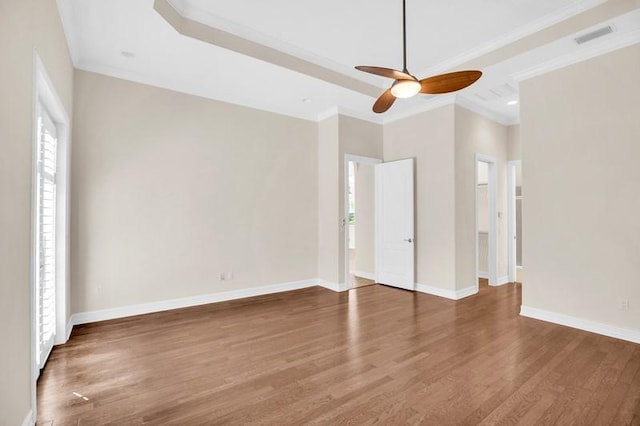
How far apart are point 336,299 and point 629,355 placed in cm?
333

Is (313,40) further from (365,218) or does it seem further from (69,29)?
(365,218)

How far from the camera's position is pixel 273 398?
2299 mm

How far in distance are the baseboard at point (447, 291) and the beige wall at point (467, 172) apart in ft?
0.26

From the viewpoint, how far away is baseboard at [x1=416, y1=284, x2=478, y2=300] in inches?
195

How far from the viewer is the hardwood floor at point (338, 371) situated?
213cm

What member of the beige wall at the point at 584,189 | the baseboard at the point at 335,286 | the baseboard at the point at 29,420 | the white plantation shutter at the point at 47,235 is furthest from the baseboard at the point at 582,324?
the white plantation shutter at the point at 47,235

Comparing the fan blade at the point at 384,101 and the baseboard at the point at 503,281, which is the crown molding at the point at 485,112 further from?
the baseboard at the point at 503,281

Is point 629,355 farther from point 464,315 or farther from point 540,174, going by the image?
point 540,174

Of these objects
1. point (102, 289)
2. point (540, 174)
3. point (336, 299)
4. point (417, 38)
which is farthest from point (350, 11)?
point (102, 289)

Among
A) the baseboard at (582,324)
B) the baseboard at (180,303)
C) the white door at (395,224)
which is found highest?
the white door at (395,224)

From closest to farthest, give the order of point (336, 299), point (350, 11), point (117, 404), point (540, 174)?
point (117, 404)
point (350, 11)
point (540, 174)
point (336, 299)

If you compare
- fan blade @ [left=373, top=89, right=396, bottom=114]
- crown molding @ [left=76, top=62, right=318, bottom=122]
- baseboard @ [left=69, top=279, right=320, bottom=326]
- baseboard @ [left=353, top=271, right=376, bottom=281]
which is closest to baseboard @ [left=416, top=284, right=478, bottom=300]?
baseboard @ [left=353, top=271, right=376, bottom=281]

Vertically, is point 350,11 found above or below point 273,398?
above

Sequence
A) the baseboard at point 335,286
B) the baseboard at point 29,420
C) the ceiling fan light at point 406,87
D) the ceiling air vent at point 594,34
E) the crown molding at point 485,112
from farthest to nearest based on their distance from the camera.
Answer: the baseboard at point 335,286 → the crown molding at point 485,112 → the ceiling air vent at point 594,34 → the ceiling fan light at point 406,87 → the baseboard at point 29,420
